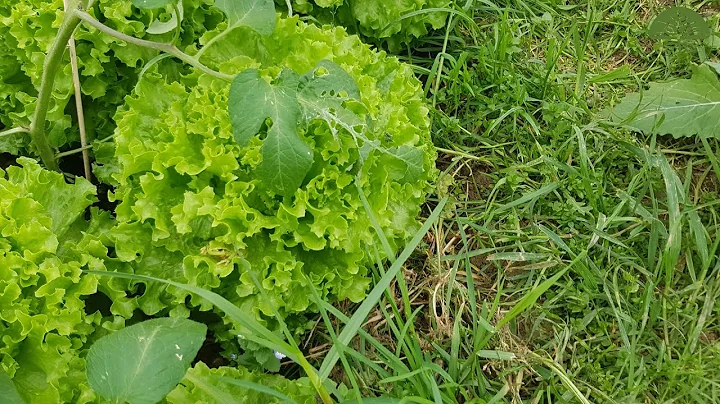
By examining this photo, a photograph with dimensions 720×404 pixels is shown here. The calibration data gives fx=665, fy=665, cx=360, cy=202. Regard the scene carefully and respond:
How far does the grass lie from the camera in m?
2.20

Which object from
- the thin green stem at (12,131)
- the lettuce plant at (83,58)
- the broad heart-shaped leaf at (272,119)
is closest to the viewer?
the broad heart-shaped leaf at (272,119)

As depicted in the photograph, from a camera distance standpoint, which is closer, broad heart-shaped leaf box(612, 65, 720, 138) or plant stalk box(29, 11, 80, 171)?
plant stalk box(29, 11, 80, 171)

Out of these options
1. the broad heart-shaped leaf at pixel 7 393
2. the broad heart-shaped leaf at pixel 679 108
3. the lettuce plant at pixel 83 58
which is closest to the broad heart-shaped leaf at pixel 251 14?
the lettuce plant at pixel 83 58

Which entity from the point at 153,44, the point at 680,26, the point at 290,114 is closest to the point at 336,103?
the point at 290,114

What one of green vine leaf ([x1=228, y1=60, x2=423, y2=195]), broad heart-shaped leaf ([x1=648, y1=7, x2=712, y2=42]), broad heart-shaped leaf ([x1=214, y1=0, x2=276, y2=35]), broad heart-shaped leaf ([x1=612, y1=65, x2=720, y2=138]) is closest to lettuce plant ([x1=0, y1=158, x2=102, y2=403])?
green vine leaf ([x1=228, y1=60, x2=423, y2=195])

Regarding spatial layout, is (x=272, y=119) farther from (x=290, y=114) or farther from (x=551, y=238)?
(x=551, y=238)

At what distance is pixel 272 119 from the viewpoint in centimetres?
176

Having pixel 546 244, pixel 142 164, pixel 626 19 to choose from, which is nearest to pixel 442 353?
pixel 546 244

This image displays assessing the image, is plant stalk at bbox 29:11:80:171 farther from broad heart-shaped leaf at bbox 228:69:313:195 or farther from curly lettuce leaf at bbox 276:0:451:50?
curly lettuce leaf at bbox 276:0:451:50

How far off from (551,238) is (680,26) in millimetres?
1252

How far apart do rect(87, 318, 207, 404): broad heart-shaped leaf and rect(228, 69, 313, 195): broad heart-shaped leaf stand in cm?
53

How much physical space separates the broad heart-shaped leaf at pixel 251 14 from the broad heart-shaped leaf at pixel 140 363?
927mm

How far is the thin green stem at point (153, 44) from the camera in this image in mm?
1827

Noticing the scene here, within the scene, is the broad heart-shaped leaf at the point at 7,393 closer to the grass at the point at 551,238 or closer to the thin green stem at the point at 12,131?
the grass at the point at 551,238
